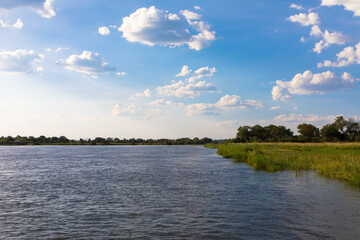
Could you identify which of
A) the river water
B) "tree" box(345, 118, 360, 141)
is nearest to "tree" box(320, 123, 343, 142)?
"tree" box(345, 118, 360, 141)

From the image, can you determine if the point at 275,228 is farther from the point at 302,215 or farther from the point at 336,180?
the point at 336,180

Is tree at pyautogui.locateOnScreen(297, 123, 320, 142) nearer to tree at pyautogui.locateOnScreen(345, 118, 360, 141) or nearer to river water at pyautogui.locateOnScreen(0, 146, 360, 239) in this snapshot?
tree at pyautogui.locateOnScreen(345, 118, 360, 141)

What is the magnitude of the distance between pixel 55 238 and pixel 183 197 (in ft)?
33.7

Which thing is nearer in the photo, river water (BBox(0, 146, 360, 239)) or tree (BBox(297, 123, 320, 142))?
river water (BBox(0, 146, 360, 239))

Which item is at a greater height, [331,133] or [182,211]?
[331,133]

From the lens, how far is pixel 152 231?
42.8 ft

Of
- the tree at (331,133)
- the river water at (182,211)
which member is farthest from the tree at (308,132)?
the river water at (182,211)

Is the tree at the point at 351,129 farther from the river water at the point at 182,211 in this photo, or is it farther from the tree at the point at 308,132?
the river water at the point at 182,211

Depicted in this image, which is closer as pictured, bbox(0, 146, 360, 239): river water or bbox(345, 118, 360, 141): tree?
bbox(0, 146, 360, 239): river water

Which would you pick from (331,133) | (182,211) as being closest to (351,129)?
(331,133)

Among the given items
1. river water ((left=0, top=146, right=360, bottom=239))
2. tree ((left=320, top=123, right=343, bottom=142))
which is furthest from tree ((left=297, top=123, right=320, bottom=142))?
river water ((left=0, top=146, right=360, bottom=239))

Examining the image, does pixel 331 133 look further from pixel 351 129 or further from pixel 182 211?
pixel 182 211

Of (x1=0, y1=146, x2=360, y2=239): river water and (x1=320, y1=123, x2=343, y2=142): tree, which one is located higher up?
(x1=320, y1=123, x2=343, y2=142): tree

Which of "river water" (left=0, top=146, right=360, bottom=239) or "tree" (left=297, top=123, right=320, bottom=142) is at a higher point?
"tree" (left=297, top=123, right=320, bottom=142)
